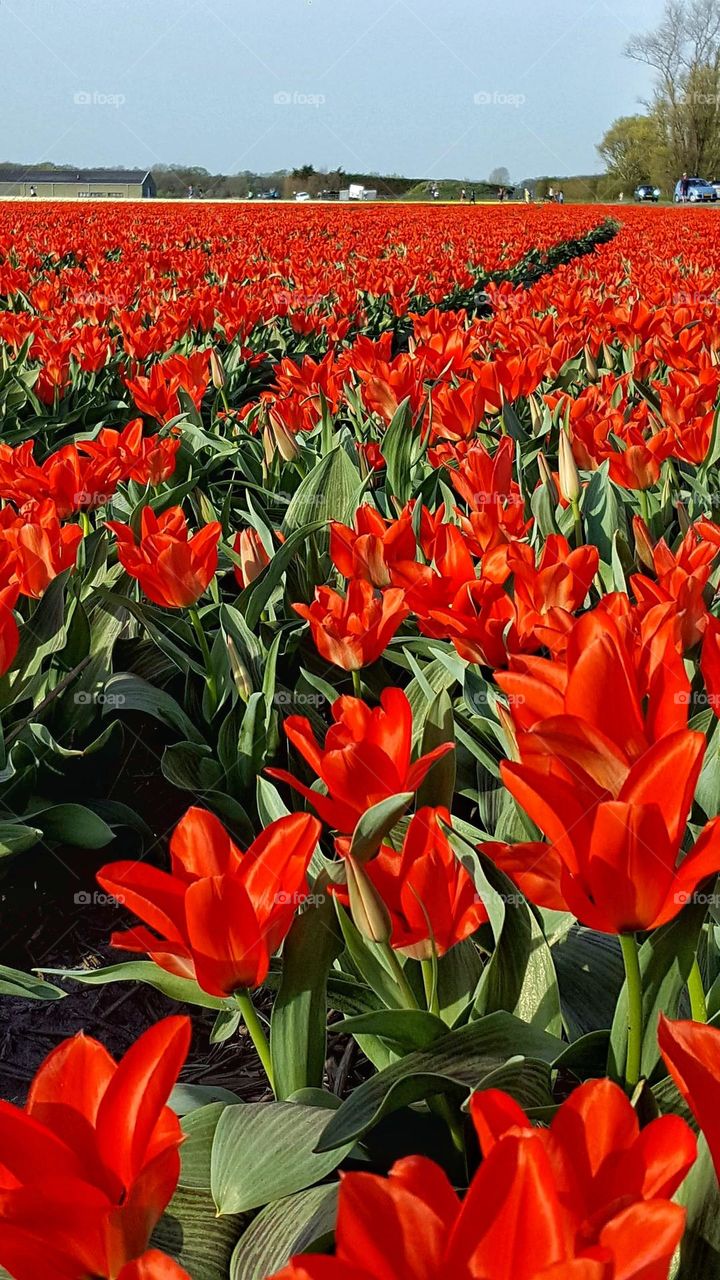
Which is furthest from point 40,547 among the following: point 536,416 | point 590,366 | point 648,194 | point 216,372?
point 648,194

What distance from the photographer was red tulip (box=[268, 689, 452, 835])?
0.89 meters

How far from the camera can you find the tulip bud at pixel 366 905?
2.60ft

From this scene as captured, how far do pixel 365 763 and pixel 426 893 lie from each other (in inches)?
4.7

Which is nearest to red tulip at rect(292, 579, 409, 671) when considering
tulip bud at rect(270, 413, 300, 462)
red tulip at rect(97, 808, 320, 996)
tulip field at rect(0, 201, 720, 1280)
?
tulip field at rect(0, 201, 720, 1280)

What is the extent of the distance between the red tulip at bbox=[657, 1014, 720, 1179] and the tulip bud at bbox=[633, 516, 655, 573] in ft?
3.96

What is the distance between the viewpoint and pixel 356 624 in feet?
4.58

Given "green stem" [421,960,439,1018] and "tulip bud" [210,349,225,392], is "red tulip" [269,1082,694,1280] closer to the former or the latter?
"green stem" [421,960,439,1018]

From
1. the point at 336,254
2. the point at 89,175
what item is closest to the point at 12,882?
A: the point at 336,254

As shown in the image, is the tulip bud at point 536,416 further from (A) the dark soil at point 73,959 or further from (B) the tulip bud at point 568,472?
(A) the dark soil at point 73,959

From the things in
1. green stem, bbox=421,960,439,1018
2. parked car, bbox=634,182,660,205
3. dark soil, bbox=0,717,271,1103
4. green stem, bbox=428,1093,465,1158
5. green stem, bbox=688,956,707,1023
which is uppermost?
parked car, bbox=634,182,660,205

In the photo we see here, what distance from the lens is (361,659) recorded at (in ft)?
4.66

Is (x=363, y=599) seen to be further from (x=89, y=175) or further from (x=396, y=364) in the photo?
(x=89, y=175)

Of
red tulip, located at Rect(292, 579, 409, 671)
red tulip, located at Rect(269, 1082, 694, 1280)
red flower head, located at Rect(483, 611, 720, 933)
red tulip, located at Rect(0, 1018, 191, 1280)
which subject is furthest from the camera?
red tulip, located at Rect(292, 579, 409, 671)

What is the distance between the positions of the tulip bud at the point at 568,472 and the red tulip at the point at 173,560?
0.81 m
